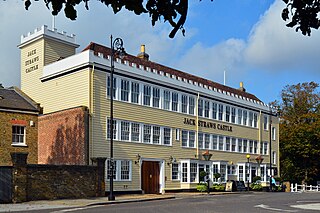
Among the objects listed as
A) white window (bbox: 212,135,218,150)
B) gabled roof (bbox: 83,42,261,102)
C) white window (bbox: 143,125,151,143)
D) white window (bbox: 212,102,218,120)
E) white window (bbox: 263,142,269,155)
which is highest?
gabled roof (bbox: 83,42,261,102)

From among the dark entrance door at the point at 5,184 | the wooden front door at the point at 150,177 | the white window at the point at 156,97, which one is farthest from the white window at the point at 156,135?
the dark entrance door at the point at 5,184

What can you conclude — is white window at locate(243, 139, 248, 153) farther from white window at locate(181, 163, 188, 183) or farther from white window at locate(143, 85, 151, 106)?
white window at locate(143, 85, 151, 106)

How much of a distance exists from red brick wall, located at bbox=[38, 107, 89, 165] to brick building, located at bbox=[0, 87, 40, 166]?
1.92 ft

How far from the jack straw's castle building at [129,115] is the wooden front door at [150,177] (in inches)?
2.8

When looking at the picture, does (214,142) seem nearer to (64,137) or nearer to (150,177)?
(150,177)

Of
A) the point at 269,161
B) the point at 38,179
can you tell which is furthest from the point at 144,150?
the point at 269,161

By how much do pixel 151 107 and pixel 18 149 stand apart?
945 cm

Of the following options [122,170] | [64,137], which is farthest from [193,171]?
[64,137]

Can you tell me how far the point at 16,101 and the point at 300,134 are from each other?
37.1 meters

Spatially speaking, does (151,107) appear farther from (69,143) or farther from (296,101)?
(296,101)

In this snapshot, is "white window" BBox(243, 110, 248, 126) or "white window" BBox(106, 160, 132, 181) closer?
"white window" BBox(106, 160, 132, 181)

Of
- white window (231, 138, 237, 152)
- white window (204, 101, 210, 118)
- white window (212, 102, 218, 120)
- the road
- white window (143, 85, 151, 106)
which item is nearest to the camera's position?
the road

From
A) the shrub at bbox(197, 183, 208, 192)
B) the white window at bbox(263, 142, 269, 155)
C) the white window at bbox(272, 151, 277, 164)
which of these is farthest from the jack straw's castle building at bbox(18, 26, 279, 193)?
the white window at bbox(272, 151, 277, 164)

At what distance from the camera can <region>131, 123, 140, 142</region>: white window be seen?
3269cm
